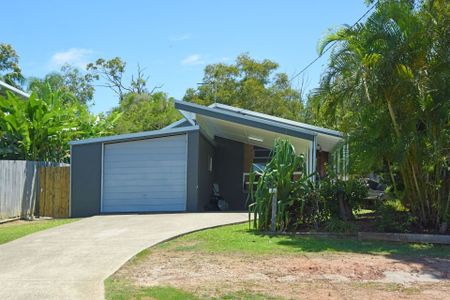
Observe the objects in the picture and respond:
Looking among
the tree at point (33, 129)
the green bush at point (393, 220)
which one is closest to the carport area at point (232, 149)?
the tree at point (33, 129)

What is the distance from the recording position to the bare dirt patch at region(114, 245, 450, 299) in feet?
21.4

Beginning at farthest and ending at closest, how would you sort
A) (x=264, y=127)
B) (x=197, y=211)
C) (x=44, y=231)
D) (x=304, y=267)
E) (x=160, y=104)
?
1. (x=160, y=104)
2. (x=197, y=211)
3. (x=264, y=127)
4. (x=44, y=231)
5. (x=304, y=267)

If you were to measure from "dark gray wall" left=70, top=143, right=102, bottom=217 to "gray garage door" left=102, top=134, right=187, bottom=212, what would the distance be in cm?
26

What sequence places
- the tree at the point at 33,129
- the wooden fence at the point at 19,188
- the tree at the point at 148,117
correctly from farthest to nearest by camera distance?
the tree at the point at 148,117 → the tree at the point at 33,129 → the wooden fence at the point at 19,188

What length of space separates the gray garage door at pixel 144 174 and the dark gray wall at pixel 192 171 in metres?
0.23

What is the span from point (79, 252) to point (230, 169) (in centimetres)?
1419

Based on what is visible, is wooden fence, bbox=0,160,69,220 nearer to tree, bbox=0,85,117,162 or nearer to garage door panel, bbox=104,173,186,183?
tree, bbox=0,85,117,162

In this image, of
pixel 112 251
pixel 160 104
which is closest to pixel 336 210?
pixel 112 251

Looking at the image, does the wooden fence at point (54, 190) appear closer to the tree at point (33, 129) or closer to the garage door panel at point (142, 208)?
the garage door panel at point (142, 208)

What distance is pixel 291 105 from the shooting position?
144 ft

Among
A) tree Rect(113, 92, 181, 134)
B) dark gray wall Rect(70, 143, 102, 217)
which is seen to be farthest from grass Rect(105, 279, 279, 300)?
tree Rect(113, 92, 181, 134)

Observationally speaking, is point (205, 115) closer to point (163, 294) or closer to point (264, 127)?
point (264, 127)

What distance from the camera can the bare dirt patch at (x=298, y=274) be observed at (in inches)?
257

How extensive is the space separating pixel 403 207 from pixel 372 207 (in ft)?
2.54
